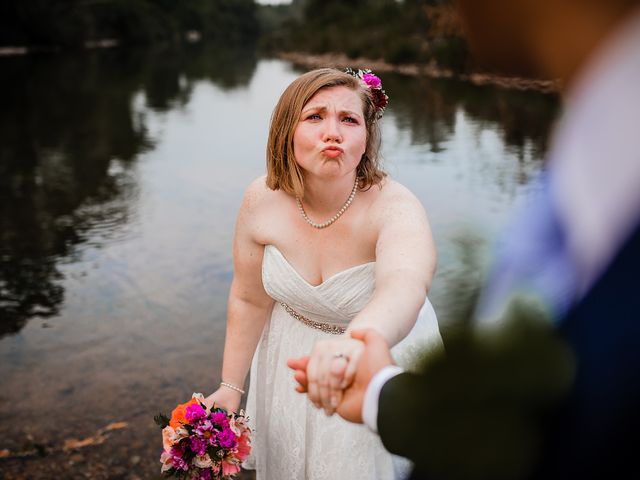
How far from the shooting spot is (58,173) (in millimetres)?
9773

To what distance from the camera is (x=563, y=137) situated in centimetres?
62

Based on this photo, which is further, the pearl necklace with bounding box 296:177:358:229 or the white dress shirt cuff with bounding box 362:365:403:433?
the pearl necklace with bounding box 296:177:358:229

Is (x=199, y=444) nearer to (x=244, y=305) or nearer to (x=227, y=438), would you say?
(x=227, y=438)

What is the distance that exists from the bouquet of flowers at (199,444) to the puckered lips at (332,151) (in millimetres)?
913

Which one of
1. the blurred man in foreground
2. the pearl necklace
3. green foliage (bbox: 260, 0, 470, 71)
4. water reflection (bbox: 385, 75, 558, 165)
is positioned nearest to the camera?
the blurred man in foreground

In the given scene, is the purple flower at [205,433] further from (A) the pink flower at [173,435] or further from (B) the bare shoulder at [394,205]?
(B) the bare shoulder at [394,205]

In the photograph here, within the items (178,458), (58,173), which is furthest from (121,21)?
(178,458)

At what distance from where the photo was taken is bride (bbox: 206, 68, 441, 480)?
7.09 feet

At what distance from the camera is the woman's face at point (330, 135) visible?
212 cm

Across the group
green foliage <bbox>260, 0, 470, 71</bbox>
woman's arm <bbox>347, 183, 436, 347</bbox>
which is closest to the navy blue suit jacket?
woman's arm <bbox>347, 183, 436, 347</bbox>

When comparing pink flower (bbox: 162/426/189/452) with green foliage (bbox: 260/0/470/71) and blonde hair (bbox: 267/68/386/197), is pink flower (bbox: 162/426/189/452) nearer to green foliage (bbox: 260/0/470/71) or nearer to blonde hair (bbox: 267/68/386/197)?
blonde hair (bbox: 267/68/386/197)

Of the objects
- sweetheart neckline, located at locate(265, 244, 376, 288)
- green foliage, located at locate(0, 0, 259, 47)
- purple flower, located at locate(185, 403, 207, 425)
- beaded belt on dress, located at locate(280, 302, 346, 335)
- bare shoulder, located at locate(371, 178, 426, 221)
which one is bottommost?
green foliage, located at locate(0, 0, 259, 47)

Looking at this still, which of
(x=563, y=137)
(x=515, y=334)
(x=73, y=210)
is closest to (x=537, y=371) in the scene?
(x=515, y=334)

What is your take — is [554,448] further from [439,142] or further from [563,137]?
[439,142]
